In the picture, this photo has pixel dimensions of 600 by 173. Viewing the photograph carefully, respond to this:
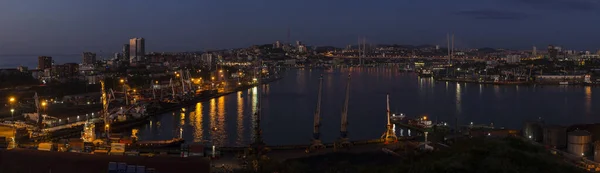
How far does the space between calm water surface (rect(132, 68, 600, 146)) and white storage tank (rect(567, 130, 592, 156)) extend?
2193 mm

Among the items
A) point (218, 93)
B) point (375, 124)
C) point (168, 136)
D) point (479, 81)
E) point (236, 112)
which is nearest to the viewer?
point (168, 136)

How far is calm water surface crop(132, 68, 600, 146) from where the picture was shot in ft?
20.4

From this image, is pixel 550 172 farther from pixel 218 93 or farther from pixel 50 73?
pixel 50 73

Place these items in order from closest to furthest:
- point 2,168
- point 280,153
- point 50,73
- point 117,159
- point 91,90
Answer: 1. point 2,168
2. point 117,159
3. point 280,153
4. point 91,90
5. point 50,73

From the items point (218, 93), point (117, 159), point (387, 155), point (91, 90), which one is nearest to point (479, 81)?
point (218, 93)

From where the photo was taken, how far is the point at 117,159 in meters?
3.21

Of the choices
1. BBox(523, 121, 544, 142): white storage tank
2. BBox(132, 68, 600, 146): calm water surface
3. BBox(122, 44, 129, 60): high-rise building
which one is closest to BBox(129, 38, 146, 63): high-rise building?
BBox(122, 44, 129, 60): high-rise building

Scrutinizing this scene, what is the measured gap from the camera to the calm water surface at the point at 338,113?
6.23 m

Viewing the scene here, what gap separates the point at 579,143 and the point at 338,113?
4.11 metres

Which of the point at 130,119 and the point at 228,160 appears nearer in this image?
the point at 228,160

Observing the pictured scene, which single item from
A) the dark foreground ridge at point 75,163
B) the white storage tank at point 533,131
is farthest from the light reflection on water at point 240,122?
the white storage tank at point 533,131

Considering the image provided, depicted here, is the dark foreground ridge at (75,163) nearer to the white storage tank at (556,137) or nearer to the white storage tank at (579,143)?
the white storage tank at (579,143)

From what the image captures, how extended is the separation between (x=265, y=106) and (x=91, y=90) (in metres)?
3.89

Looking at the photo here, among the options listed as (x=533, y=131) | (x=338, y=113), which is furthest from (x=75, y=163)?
(x=338, y=113)
